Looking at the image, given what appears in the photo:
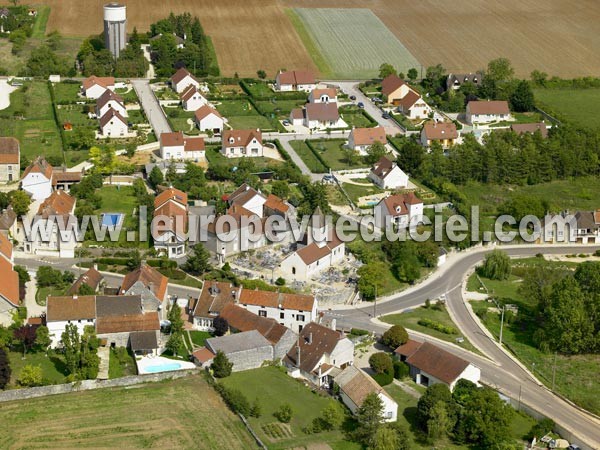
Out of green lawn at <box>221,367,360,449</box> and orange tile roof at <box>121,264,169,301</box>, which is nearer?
green lawn at <box>221,367,360,449</box>

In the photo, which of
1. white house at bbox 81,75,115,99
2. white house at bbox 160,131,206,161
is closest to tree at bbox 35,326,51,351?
white house at bbox 160,131,206,161

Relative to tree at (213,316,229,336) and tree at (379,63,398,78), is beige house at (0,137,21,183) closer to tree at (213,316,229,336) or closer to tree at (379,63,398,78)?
tree at (213,316,229,336)

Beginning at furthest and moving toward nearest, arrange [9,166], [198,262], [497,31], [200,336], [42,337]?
[497,31] → [9,166] → [198,262] → [200,336] → [42,337]

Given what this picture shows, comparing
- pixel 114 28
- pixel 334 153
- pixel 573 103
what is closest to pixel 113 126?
pixel 334 153

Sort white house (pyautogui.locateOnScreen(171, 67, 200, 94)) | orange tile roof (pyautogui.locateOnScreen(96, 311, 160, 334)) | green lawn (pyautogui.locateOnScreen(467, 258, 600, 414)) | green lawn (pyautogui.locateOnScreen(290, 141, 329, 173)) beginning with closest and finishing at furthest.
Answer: green lawn (pyautogui.locateOnScreen(467, 258, 600, 414)) → orange tile roof (pyautogui.locateOnScreen(96, 311, 160, 334)) → green lawn (pyautogui.locateOnScreen(290, 141, 329, 173)) → white house (pyautogui.locateOnScreen(171, 67, 200, 94))

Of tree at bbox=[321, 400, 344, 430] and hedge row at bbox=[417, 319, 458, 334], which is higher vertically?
tree at bbox=[321, 400, 344, 430]

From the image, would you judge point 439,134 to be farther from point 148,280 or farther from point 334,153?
point 148,280
